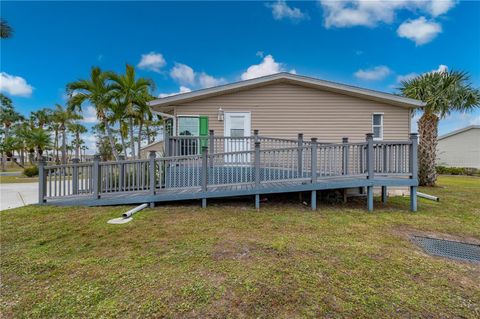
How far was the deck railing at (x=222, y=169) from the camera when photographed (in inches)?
226

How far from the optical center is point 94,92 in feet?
45.9

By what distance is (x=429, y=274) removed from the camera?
8.98ft

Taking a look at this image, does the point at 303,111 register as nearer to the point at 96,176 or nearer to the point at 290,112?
the point at 290,112

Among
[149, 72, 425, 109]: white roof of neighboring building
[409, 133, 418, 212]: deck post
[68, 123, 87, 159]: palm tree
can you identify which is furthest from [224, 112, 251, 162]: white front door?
[68, 123, 87, 159]: palm tree

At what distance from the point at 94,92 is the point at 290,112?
1192 centimetres

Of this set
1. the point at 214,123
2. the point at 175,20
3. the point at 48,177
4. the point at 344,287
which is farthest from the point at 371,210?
the point at 175,20

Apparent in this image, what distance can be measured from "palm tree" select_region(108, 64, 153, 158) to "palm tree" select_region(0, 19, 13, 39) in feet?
29.6

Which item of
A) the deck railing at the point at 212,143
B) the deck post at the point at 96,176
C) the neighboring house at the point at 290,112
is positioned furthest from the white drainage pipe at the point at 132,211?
the neighboring house at the point at 290,112

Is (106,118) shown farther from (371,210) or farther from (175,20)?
(371,210)

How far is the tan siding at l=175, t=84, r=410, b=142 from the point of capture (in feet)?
27.8

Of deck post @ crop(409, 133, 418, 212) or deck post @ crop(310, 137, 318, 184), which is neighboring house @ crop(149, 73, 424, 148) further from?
deck post @ crop(310, 137, 318, 184)

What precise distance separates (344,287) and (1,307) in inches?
128

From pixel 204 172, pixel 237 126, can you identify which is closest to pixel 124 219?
pixel 204 172

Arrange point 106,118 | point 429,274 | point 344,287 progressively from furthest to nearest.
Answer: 1. point 106,118
2. point 429,274
3. point 344,287
